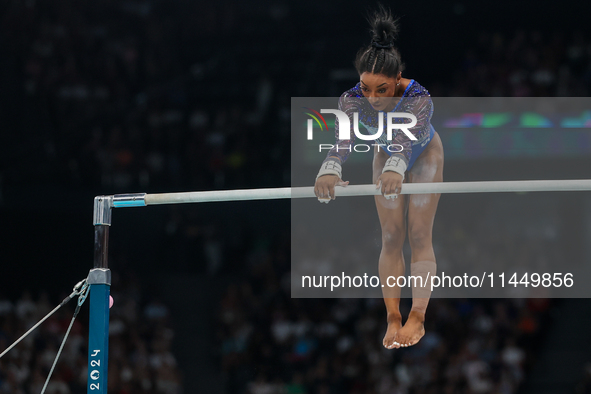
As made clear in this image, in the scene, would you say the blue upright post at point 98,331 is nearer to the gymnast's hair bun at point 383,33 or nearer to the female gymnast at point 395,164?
the female gymnast at point 395,164

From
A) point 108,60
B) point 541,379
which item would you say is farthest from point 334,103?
point 108,60

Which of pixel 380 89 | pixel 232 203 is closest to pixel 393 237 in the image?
pixel 380 89

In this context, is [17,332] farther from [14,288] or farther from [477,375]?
[477,375]

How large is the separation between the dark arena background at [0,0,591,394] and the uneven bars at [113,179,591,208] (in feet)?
8.72

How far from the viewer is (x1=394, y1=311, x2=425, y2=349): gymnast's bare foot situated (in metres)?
4.30

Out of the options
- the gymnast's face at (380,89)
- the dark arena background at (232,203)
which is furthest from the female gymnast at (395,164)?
the dark arena background at (232,203)

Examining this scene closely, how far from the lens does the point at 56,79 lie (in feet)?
38.1

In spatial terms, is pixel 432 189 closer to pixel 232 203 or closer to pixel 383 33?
pixel 383 33

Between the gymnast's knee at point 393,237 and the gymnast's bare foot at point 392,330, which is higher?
the gymnast's knee at point 393,237

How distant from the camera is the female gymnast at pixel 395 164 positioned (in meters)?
4.21

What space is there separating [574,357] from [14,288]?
26.9ft

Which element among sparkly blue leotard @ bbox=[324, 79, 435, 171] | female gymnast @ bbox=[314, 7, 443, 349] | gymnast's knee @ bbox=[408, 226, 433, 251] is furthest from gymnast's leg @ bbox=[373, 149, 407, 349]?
sparkly blue leotard @ bbox=[324, 79, 435, 171]

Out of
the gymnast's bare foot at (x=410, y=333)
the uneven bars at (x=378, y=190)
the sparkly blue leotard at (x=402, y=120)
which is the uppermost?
the sparkly blue leotard at (x=402, y=120)

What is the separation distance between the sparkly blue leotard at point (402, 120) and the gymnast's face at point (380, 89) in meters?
0.07
